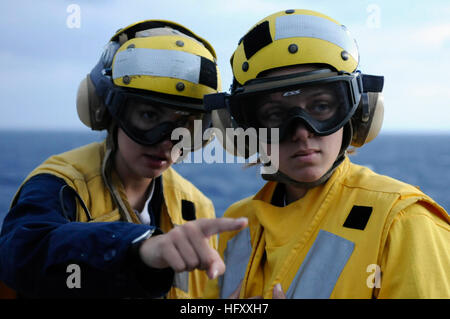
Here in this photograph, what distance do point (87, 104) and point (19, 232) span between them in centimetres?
109

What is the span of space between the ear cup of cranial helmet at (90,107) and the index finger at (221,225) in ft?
5.29

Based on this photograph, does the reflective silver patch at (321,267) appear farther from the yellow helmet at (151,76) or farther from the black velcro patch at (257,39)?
the yellow helmet at (151,76)

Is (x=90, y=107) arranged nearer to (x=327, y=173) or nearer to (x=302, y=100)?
(x=302, y=100)

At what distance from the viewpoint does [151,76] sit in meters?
2.59

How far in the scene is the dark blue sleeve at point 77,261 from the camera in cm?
177

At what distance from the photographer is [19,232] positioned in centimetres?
200

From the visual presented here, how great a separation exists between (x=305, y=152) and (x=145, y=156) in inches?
39.2

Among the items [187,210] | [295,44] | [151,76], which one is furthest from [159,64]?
[187,210]

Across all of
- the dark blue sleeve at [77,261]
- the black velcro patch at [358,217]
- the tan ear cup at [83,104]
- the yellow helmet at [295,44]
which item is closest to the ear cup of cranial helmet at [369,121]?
the yellow helmet at [295,44]

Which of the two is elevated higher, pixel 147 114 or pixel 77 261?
pixel 147 114

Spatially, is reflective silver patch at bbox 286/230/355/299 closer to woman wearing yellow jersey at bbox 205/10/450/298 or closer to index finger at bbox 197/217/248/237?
woman wearing yellow jersey at bbox 205/10/450/298

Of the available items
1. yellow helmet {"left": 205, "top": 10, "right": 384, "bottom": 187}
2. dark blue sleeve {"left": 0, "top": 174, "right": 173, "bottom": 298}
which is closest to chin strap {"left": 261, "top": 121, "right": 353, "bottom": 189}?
yellow helmet {"left": 205, "top": 10, "right": 384, "bottom": 187}
